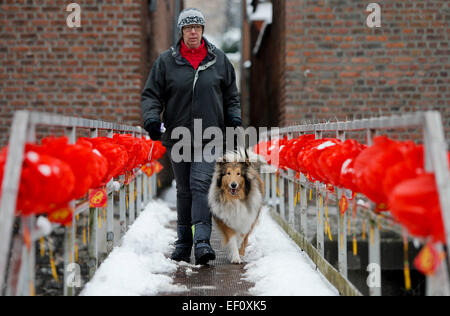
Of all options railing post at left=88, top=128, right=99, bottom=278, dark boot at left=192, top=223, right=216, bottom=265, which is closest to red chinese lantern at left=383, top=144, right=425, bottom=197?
railing post at left=88, top=128, right=99, bottom=278

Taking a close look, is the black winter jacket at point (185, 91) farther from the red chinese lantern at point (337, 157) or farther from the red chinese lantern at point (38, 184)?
the red chinese lantern at point (38, 184)

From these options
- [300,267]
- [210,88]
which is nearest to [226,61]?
[210,88]

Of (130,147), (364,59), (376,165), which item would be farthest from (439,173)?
(364,59)

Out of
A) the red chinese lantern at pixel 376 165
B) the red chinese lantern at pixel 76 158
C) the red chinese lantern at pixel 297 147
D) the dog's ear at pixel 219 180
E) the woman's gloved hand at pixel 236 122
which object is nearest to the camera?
the red chinese lantern at pixel 376 165

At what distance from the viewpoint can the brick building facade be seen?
8578mm

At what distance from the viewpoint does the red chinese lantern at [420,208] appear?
7.18ft

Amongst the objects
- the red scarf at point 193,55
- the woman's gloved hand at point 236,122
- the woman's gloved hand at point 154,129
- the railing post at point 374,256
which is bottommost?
the railing post at point 374,256

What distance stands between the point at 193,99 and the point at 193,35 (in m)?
0.54

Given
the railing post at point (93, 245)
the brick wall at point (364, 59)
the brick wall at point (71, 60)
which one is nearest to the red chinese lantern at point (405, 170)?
the railing post at point (93, 245)

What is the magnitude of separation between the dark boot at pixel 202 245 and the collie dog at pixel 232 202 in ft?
1.09

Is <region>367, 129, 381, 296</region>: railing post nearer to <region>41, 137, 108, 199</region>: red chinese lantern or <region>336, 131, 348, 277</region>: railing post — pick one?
<region>336, 131, 348, 277</region>: railing post

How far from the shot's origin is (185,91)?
4691 mm

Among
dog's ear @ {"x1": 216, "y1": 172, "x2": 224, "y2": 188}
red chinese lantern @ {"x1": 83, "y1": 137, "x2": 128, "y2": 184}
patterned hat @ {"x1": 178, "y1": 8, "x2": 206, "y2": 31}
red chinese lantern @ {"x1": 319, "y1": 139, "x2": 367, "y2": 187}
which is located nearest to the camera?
red chinese lantern @ {"x1": 319, "y1": 139, "x2": 367, "y2": 187}

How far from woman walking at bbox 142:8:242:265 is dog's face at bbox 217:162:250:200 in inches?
10.2
